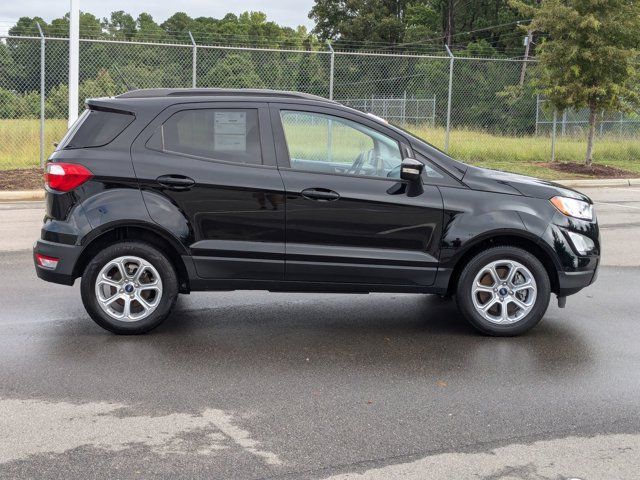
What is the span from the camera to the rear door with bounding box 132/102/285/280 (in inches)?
237

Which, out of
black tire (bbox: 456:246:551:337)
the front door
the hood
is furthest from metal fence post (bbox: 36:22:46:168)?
black tire (bbox: 456:246:551:337)

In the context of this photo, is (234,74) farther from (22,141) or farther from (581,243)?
(581,243)

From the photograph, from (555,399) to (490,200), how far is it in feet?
5.67

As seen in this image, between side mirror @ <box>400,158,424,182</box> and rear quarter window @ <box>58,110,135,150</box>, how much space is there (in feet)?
6.65

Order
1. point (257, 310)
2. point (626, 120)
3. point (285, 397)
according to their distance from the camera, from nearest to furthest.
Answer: point (285, 397)
point (257, 310)
point (626, 120)

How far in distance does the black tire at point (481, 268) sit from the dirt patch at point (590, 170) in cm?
1514

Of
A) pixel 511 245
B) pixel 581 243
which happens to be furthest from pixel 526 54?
pixel 511 245

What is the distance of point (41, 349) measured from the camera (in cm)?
581

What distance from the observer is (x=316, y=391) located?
505 cm

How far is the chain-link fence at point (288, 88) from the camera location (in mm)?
17656

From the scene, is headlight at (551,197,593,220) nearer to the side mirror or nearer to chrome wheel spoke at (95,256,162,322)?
the side mirror

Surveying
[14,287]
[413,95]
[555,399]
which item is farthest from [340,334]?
[413,95]

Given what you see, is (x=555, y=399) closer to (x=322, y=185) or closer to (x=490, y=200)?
(x=490, y=200)

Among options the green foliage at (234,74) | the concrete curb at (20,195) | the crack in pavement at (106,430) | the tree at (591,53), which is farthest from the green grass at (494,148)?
the crack in pavement at (106,430)
